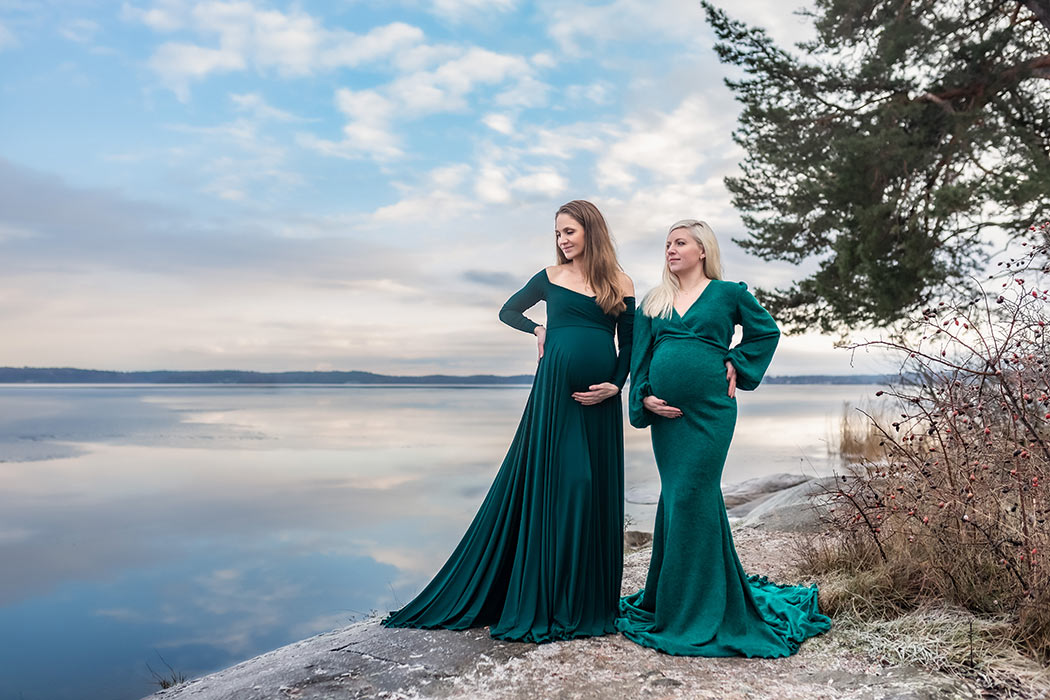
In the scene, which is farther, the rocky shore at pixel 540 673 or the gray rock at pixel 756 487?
the gray rock at pixel 756 487

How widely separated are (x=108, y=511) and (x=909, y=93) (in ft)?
51.4

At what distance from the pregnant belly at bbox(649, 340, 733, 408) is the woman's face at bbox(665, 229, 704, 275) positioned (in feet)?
1.46

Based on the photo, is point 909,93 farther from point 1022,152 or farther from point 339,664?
point 339,664

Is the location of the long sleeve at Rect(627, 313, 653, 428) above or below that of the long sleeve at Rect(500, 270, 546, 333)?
below

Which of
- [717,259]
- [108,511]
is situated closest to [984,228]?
[717,259]

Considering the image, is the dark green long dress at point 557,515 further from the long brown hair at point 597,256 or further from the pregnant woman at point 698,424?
the pregnant woman at point 698,424

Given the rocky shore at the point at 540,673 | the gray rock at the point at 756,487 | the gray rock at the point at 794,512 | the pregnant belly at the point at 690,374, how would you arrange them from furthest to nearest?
the gray rock at the point at 756,487 → the gray rock at the point at 794,512 → the pregnant belly at the point at 690,374 → the rocky shore at the point at 540,673

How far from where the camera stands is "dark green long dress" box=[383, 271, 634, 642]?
416 centimetres

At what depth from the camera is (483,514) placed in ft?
14.8

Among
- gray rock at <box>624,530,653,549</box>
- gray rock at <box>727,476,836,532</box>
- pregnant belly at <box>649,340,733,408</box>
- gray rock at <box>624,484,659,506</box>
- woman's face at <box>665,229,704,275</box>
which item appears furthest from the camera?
gray rock at <box>624,484,659,506</box>

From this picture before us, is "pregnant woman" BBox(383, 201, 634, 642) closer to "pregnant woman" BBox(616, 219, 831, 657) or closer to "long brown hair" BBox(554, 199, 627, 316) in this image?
"long brown hair" BBox(554, 199, 627, 316)

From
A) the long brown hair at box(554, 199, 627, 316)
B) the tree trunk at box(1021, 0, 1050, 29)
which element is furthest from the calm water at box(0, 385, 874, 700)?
the tree trunk at box(1021, 0, 1050, 29)

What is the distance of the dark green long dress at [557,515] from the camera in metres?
4.16

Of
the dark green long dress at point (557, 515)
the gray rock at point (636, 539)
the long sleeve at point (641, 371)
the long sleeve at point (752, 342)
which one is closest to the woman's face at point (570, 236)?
the dark green long dress at point (557, 515)
